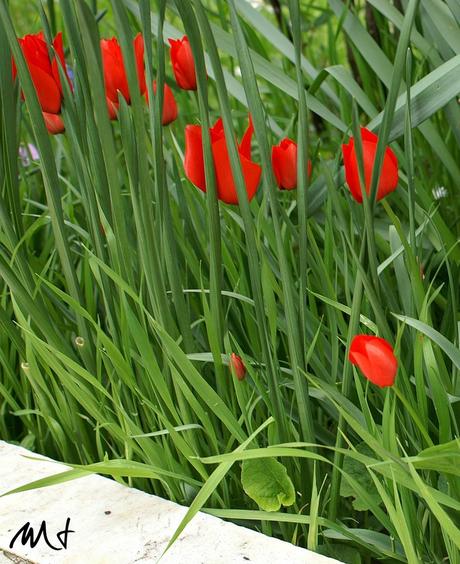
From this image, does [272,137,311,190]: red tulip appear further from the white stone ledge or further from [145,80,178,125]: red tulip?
the white stone ledge

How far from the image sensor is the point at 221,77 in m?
0.80

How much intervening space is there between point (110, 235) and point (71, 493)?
12.3 inches

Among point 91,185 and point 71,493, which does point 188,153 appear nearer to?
point 91,185

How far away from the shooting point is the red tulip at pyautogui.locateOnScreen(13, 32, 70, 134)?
989 millimetres

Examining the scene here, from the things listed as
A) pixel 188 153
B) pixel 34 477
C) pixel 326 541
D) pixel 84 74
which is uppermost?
pixel 84 74

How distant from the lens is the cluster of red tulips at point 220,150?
29.0 inches

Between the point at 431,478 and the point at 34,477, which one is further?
the point at 34,477

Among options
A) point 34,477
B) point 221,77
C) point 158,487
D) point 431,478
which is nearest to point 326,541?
point 431,478

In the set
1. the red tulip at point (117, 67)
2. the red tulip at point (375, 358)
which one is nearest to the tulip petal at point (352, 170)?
the red tulip at point (375, 358)

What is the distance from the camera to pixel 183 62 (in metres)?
1.01

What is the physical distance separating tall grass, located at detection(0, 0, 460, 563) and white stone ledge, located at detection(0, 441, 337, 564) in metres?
0.03

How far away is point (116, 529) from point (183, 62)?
52 centimetres

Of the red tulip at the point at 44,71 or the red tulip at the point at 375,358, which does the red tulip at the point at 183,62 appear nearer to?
the red tulip at the point at 44,71

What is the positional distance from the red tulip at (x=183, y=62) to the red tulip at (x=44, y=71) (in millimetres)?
126
